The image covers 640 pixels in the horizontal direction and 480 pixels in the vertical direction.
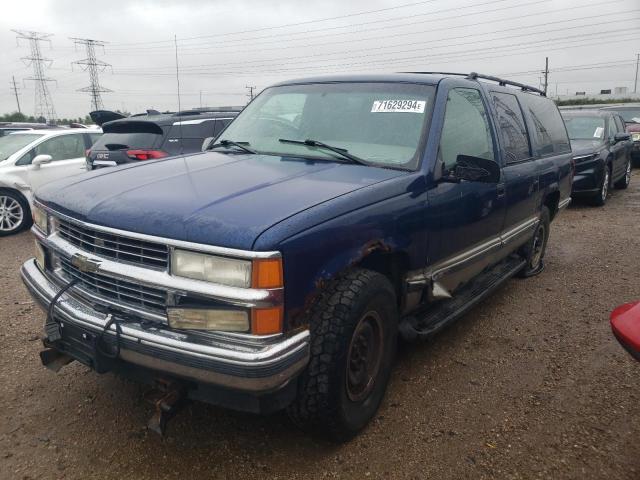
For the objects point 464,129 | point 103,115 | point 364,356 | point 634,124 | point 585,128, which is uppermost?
point 464,129

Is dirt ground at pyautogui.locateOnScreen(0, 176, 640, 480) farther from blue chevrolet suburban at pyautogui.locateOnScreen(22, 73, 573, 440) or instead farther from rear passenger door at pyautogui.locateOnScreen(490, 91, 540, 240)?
rear passenger door at pyautogui.locateOnScreen(490, 91, 540, 240)

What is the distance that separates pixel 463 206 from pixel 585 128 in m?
8.64

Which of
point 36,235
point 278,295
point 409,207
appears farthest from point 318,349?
point 36,235

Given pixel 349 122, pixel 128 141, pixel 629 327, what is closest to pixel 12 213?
pixel 128 141

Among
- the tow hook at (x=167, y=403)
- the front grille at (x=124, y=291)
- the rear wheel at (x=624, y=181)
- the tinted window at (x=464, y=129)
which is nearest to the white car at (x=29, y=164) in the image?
the front grille at (x=124, y=291)

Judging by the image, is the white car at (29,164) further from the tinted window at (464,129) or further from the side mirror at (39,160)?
the tinted window at (464,129)

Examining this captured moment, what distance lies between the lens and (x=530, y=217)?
4.96 m

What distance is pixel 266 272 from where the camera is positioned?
215cm

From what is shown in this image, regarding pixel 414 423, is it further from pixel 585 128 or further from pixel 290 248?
pixel 585 128

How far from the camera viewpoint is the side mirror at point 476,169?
319 cm

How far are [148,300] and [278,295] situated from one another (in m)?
0.62

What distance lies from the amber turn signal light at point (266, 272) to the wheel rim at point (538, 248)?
13.6ft

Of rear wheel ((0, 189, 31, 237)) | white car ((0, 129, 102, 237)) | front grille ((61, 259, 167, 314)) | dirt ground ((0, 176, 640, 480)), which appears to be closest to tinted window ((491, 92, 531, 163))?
dirt ground ((0, 176, 640, 480))

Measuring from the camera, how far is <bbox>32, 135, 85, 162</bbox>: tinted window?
8.60m
